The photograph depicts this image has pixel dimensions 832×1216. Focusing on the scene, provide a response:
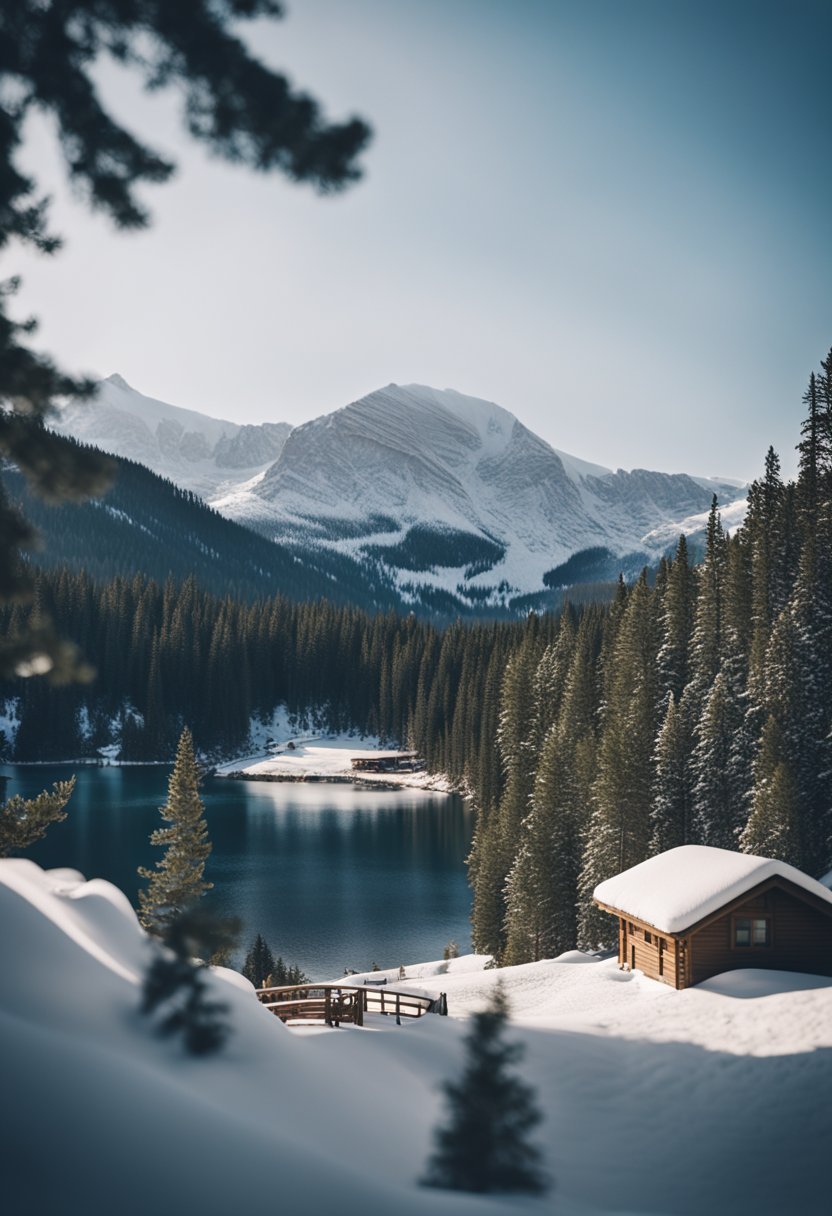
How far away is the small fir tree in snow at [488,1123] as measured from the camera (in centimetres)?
805

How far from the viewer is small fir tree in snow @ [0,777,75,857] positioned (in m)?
18.5

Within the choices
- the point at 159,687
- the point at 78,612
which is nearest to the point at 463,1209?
the point at 159,687

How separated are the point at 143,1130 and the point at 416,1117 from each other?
18.9ft

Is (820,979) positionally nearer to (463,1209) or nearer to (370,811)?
(463,1209)

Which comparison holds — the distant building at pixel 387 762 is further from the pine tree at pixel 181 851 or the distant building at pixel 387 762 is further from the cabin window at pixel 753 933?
the cabin window at pixel 753 933

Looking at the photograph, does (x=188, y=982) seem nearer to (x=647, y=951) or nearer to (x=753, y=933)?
(x=753, y=933)

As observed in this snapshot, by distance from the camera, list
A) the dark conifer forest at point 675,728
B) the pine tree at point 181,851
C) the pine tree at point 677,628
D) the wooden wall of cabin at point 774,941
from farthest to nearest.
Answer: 1. the pine tree at point 677,628
2. the dark conifer forest at point 675,728
3. the pine tree at point 181,851
4. the wooden wall of cabin at point 774,941

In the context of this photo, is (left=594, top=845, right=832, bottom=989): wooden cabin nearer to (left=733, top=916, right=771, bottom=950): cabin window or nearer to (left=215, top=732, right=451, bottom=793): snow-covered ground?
(left=733, top=916, right=771, bottom=950): cabin window

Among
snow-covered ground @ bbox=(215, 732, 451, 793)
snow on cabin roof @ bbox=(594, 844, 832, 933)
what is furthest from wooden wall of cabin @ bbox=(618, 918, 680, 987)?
snow-covered ground @ bbox=(215, 732, 451, 793)

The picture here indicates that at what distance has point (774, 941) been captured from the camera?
25.5 metres

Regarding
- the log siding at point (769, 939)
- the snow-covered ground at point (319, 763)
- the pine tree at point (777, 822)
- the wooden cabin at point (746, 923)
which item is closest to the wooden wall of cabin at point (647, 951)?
the wooden cabin at point (746, 923)

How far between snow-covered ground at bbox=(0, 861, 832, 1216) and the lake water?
22.9 metres

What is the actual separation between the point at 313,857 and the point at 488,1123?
54.9 metres

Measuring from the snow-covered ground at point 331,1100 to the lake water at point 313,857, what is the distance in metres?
22.9
